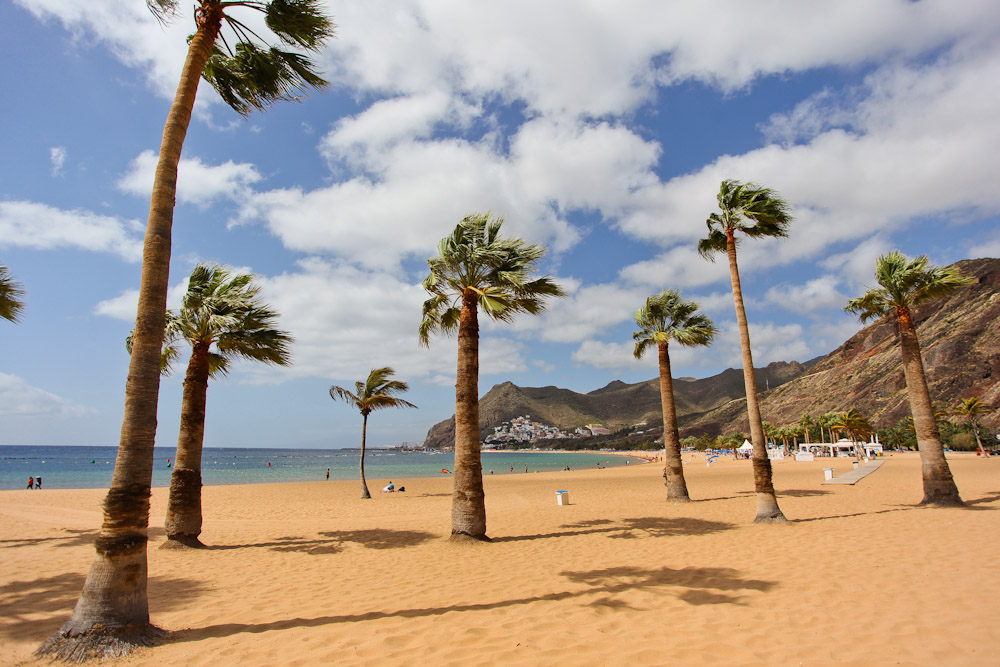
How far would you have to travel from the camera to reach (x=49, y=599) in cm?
685

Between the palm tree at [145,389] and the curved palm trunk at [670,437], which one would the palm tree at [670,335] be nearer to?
the curved palm trunk at [670,437]

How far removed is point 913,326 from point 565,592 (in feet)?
46.0

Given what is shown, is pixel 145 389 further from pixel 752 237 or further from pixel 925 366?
pixel 925 366

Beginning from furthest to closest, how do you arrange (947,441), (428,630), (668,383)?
1. (947,441)
2. (668,383)
3. (428,630)

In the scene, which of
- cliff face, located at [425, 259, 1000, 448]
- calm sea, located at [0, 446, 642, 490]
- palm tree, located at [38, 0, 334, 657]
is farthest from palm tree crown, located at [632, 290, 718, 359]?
cliff face, located at [425, 259, 1000, 448]

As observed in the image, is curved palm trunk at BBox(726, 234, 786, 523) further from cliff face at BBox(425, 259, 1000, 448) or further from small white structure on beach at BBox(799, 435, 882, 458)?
cliff face at BBox(425, 259, 1000, 448)

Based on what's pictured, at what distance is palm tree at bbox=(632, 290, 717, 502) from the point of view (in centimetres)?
1700

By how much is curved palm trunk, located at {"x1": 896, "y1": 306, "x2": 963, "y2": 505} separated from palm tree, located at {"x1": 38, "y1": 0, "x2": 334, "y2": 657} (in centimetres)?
1689

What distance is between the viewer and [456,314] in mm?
12344

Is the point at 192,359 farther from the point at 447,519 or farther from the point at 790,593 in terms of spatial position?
the point at 790,593

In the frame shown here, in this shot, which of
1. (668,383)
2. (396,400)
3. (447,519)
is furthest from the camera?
(396,400)

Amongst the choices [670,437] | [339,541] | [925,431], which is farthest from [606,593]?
[925,431]

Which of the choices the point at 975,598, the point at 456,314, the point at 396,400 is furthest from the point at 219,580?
the point at 396,400

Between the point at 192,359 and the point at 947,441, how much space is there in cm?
8060
